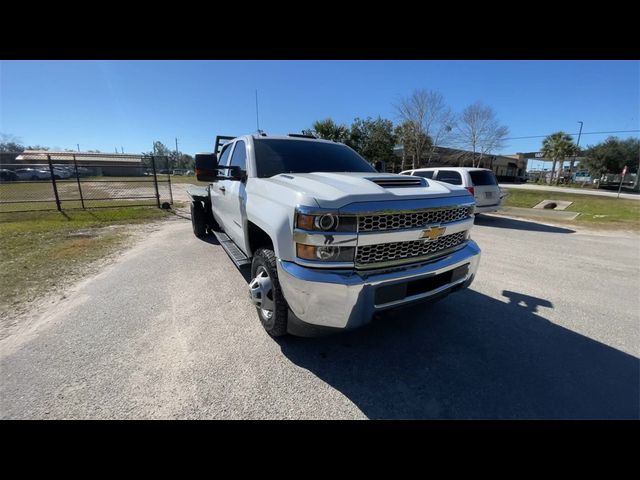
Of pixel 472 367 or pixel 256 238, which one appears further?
pixel 256 238

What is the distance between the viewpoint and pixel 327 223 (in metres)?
1.92

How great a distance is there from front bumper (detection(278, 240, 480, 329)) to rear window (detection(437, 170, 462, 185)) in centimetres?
764

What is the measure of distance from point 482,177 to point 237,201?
8.24 metres

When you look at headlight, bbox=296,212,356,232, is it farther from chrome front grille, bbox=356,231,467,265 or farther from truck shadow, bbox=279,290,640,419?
truck shadow, bbox=279,290,640,419

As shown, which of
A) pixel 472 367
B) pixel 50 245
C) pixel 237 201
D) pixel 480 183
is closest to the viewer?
pixel 472 367

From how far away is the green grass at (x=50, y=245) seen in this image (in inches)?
150

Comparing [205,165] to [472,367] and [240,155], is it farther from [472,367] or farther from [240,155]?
[472,367]

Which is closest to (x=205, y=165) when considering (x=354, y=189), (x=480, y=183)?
(x=354, y=189)

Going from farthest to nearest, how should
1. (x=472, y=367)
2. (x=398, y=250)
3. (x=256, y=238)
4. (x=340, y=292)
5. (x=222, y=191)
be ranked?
(x=222, y=191)
(x=256, y=238)
(x=472, y=367)
(x=398, y=250)
(x=340, y=292)

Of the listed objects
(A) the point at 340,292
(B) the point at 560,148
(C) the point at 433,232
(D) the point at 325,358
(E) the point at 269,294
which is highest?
(B) the point at 560,148

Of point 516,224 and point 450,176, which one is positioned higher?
point 450,176

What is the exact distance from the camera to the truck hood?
192 centimetres
